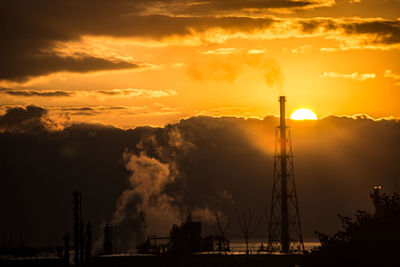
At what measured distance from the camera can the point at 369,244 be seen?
3681 centimetres

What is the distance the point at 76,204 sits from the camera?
77.5m

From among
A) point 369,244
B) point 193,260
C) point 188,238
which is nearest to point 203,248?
point 188,238

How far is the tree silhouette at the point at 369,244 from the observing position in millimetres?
35562

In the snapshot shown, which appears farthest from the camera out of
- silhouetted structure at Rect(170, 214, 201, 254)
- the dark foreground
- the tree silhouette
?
silhouetted structure at Rect(170, 214, 201, 254)

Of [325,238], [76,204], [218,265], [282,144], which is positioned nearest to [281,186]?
[282,144]

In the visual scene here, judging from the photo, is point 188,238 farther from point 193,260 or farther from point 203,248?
point 193,260

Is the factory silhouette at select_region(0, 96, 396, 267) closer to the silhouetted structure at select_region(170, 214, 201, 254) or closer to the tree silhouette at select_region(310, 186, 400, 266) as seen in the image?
the silhouetted structure at select_region(170, 214, 201, 254)

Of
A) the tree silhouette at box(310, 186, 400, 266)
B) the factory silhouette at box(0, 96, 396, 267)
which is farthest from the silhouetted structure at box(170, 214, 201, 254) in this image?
the tree silhouette at box(310, 186, 400, 266)

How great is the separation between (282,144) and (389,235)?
5143cm

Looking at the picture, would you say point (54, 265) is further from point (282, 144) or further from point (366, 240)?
point (366, 240)

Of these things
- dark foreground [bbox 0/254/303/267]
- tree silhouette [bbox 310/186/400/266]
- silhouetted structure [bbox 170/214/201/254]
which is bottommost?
dark foreground [bbox 0/254/303/267]

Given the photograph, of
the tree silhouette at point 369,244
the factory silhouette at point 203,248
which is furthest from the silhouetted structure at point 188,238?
the tree silhouette at point 369,244

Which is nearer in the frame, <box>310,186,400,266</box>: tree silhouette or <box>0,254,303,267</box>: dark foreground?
<box>310,186,400,266</box>: tree silhouette

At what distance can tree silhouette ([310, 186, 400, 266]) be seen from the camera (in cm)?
3556
